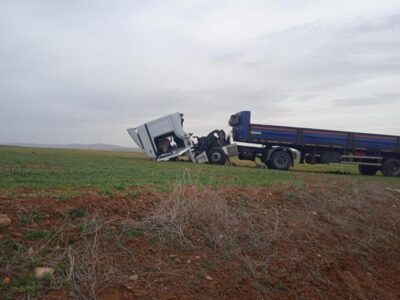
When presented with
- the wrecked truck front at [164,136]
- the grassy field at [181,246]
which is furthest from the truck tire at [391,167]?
the grassy field at [181,246]

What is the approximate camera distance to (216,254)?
5188 millimetres

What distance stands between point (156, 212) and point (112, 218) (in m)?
0.65

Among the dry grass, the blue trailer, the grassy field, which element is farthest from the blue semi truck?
the dry grass

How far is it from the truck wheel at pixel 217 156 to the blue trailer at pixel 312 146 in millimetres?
876

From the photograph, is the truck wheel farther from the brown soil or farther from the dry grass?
the dry grass

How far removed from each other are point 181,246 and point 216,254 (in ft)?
1.53

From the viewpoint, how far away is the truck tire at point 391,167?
2084 centimetres

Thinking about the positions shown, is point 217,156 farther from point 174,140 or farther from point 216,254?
point 216,254

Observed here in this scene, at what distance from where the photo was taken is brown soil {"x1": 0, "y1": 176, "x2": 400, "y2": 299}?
4.24 m

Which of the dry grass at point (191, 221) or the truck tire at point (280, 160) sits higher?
the truck tire at point (280, 160)

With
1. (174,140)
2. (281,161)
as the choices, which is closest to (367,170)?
(281,161)

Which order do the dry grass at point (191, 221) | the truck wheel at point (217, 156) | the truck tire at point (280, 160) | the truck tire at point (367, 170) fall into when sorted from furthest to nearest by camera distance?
the truck tire at point (367, 170) → the truck wheel at point (217, 156) → the truck tire at point (280, 160) → the dry grass at point (191, 221)

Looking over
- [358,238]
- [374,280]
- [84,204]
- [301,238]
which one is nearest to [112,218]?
[84,204]

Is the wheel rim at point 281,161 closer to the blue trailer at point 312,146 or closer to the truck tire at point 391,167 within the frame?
the blue trailer at point 312,146
